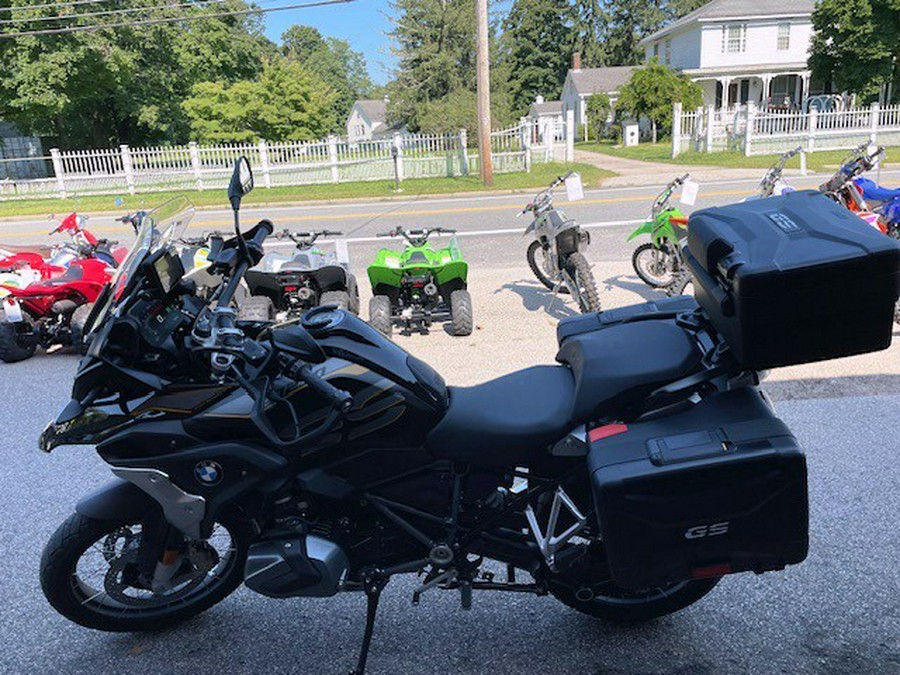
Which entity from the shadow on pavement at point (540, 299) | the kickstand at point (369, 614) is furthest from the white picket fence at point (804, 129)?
the kickstand at point (369, 614)

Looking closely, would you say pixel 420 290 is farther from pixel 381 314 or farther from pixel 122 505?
pixel 122 505

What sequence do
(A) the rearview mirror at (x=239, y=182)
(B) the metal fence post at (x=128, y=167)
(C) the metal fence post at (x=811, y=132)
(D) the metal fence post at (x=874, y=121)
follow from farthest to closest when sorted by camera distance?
(D) the metal fence post at (x=874, y=121)
(C) the metal fence post at (x=811, y=132)
(B) the metal fence post at (x=128, y=167)
(A) the rearview mirror at (x=239, y=182)

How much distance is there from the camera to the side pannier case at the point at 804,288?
6.41 ft

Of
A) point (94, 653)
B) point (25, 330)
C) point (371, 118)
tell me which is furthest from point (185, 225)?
point (371, 118)

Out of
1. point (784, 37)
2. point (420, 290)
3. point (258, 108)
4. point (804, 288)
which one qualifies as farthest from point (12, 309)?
point (784, 37)

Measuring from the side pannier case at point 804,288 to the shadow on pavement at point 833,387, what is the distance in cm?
294

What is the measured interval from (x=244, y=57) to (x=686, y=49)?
27.4 meters

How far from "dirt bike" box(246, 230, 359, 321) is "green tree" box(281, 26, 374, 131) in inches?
3403

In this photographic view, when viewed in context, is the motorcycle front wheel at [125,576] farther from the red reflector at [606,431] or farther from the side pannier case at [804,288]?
the side pannier case at [804,288]

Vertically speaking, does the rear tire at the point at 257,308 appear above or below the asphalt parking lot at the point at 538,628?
above

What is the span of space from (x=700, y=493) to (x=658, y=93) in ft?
119

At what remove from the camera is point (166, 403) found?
2.22 meters

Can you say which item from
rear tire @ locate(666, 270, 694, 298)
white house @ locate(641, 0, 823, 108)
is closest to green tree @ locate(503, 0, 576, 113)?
white house @ locate(641, 0, 823, 108)

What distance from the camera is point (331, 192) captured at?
19.9m
